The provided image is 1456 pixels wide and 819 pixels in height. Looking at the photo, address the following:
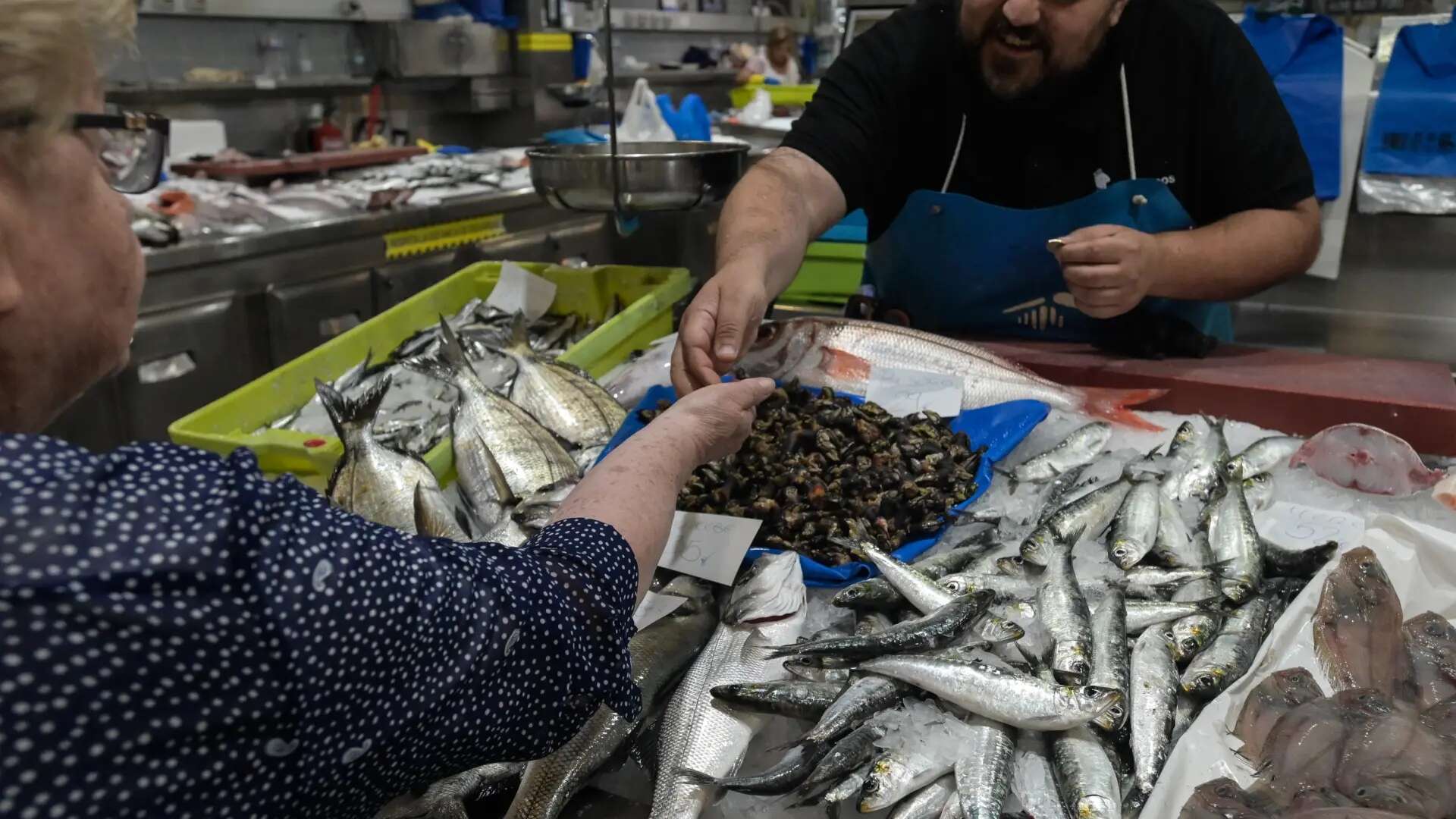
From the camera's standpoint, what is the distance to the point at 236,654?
800mm

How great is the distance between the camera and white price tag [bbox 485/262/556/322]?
3.35 metres

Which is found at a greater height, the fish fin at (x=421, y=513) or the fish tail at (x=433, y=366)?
the fish tail at (x=433, y=366)

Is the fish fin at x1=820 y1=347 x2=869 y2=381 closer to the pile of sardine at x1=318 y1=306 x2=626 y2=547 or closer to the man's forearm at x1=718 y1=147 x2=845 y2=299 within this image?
the man's forearm at x1=718 y1=147 x2=845 y2=299

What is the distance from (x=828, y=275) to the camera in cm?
443

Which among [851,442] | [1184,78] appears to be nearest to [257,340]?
[851,442]

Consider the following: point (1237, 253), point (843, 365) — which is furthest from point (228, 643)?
point (1237, 253)

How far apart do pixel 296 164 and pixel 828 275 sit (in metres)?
3.30

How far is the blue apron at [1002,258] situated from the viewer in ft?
8.75

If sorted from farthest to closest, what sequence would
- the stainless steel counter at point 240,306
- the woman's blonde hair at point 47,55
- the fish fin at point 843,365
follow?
1. the stainless steel counter at point 240,306
2. the fish fin at point 843,365
3. the woman's blonde hair at point 47,55

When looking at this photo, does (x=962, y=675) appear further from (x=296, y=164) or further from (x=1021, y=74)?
(x=296, y=164)

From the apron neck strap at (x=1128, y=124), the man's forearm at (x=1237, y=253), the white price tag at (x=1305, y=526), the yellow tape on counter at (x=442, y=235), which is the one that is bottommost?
the white price tag at (x=1305, y=526)

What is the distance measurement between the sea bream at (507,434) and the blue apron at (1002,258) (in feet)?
4.26

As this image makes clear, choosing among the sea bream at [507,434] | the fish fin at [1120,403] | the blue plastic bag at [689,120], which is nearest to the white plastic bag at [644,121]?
the blue plastic bag at [689,120]

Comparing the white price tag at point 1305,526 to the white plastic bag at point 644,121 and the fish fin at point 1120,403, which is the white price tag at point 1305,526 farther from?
the white plastic bag at point 644,121
